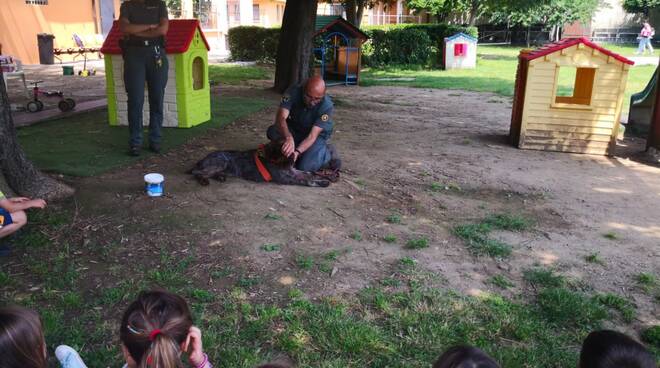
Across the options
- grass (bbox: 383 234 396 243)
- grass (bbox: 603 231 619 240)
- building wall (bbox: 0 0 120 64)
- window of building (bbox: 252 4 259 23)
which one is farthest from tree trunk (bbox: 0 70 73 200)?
window of building (bbox: 252 4 259 23)

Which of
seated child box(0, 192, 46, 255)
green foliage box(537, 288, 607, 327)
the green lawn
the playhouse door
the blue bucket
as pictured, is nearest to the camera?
green foliage box(537, 288, 607, 327)

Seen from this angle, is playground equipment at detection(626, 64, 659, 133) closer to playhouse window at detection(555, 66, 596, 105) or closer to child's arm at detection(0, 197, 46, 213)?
playhouse window at detection(555, 66, 596, 105)

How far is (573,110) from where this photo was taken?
745cm

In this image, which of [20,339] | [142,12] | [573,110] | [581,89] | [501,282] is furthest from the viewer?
[581,89]

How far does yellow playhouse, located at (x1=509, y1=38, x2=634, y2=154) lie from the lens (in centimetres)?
713

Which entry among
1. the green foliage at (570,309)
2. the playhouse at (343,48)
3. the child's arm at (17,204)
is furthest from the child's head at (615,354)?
the playhouse at (343,48)

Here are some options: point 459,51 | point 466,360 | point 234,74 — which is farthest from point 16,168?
point 459,51

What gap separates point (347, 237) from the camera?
14.2ft

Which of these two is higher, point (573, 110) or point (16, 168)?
point (573, 110)

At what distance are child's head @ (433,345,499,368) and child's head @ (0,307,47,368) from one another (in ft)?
4.34

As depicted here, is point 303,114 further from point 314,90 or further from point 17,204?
point 17,204

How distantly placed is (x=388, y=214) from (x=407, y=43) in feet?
57.9

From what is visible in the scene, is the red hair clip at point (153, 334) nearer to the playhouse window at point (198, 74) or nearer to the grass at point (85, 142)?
the grass at point (85, 142)

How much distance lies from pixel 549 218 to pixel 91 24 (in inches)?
787
